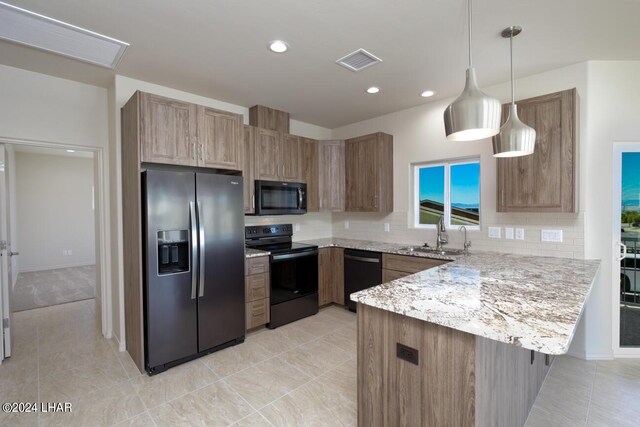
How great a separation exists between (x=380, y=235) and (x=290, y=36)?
114 inches

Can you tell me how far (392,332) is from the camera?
4.90 ft

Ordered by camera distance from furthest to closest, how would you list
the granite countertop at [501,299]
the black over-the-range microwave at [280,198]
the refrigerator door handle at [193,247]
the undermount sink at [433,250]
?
the black over-the-range microwave at [280,198]
the undermount sink at [433,250]
the refrigerator door handle at [193,247]
the granite countertop at [501,299]

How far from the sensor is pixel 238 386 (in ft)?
7.79

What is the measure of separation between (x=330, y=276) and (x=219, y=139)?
2.29 meters

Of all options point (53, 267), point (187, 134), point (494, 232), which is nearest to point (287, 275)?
point (187, 134)

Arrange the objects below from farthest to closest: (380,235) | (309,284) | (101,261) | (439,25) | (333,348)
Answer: (380,235) → (309,284) → (101,261) → (333,348) → (439,25)

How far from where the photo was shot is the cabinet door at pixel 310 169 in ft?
13.7

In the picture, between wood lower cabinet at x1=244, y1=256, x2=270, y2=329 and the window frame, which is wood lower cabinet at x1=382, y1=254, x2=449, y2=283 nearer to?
the window frame

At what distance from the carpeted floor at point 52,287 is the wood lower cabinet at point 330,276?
148 inches

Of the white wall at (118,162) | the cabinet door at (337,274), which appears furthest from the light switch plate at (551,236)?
the white wall at (118,162)

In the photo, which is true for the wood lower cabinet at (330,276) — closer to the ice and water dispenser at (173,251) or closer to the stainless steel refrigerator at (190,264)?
the stainless steel refrigerator at (190,264)

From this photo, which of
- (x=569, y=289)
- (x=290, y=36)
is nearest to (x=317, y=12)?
(x=290, y=36)

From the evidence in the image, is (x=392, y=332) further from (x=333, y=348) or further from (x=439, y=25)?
(x=439, y=25)

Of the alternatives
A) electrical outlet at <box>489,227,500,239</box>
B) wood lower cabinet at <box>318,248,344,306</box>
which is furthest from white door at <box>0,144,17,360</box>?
electrical outlet at <box>489,227,500,239</box>
